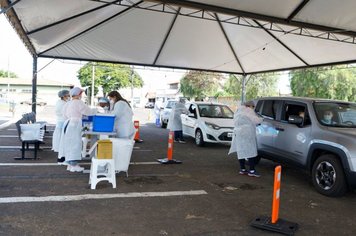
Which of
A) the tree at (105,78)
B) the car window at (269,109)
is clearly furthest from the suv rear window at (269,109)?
the tree at (105,78)

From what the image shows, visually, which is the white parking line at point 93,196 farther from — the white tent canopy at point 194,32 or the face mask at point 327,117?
the white tent canopy at point 194,32

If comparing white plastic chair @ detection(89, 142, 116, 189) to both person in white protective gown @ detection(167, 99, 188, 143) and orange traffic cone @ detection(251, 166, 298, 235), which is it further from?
person in white protective gown @ detection(167, 99, 188, 143)

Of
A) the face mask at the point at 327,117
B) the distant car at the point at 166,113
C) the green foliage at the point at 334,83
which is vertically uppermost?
the green foliage at the point at 334,83

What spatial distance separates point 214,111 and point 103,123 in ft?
22.3

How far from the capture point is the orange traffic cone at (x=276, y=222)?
4.80 meters

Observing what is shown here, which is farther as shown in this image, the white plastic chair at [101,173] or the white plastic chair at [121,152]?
the white plastic chair at [121,152]

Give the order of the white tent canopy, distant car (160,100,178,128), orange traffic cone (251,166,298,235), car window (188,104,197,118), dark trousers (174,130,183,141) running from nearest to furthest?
orange traffic cone (251,166,298,235), the white tent canopy, car window (188,104,197,118), dark trousers (174,130,183,141), distant car (160,100,178,128)

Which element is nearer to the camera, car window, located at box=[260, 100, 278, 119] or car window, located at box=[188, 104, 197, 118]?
car window, located at box=[260, 100, 278, 119]

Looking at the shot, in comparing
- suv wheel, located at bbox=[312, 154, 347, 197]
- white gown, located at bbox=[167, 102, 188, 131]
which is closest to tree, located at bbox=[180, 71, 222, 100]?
white gown, located at bbox=[167, 102, 188, 131]

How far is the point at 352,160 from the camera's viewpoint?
6141mm

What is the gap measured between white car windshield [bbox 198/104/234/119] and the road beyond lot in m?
4.68

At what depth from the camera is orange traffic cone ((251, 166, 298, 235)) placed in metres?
4.80

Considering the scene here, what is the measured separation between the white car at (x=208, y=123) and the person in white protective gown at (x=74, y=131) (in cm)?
560

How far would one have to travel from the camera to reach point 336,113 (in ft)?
24.4
